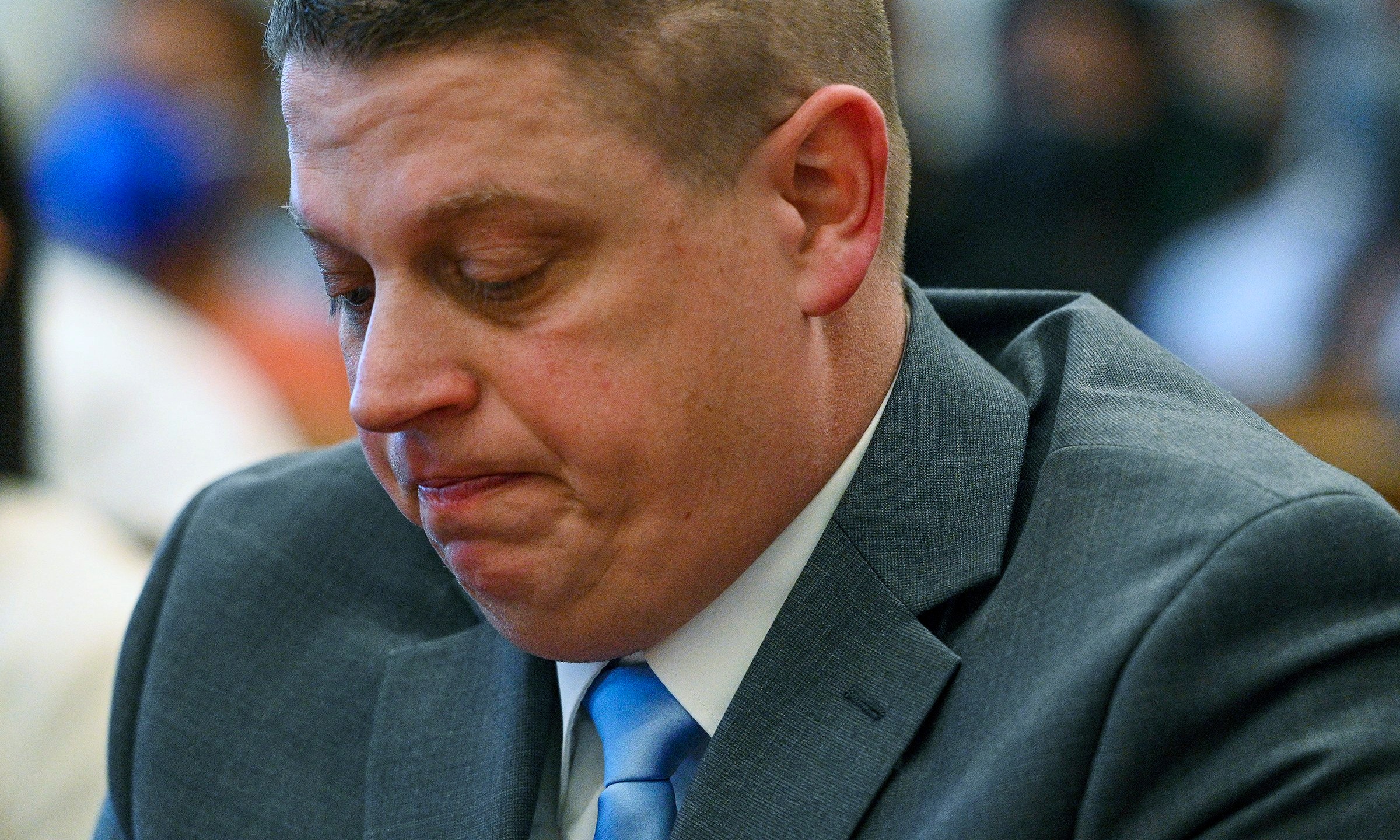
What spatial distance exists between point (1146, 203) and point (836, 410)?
343cm

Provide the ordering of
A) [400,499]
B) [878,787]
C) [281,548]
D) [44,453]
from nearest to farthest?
[878,787] → [400,499] → [281,548] → [44,453]

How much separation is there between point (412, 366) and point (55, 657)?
114 centimetres

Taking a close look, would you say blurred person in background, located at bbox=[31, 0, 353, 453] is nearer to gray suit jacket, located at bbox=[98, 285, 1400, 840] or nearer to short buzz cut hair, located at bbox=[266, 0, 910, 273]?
gray suit jacket, located at bbox=[98, 285, 1400, 840]

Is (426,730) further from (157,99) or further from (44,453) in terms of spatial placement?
(157,99)

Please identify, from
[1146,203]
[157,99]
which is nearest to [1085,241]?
[1146,203]

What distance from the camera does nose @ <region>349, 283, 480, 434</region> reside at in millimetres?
1283

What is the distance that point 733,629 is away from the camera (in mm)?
1456

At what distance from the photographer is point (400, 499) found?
1420 millimetres

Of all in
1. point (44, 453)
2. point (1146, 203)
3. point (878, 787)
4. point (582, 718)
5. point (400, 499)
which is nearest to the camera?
point (878, 787)

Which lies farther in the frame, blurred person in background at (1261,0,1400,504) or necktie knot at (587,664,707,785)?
blurred person in background at (1261,0,1400,504)

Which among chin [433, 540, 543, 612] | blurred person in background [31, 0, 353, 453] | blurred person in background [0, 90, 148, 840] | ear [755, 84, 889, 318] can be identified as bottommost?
blurred person in background [31, 0, 353, 453]

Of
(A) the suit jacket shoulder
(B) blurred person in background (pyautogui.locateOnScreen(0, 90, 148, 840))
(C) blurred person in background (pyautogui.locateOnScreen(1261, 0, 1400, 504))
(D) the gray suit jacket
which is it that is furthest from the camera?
(C) blurred person in background (pyautogui.locateOnScreen(1261, 0, 1400, 504))

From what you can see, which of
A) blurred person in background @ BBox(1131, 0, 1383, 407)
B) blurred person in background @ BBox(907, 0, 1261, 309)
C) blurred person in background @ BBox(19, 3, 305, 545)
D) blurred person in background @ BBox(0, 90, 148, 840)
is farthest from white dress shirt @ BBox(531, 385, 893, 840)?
blurred person in background @ BBox(1131, 0, 1383, 407)

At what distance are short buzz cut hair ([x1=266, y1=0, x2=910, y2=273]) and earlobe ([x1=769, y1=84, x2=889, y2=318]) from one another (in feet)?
0.11
